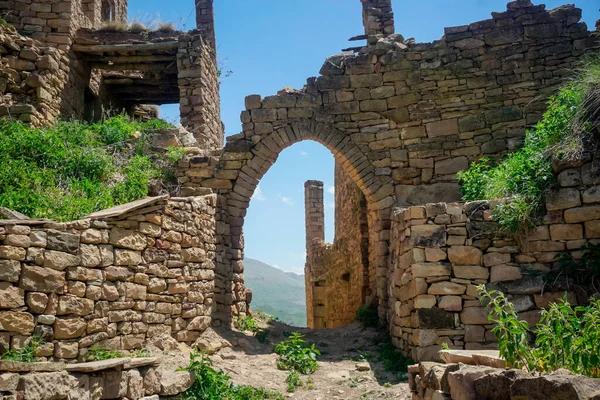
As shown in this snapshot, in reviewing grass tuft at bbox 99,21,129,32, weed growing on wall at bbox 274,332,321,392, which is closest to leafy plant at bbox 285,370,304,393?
weed growing on wall at bbox 274,332,321,392

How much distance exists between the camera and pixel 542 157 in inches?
257

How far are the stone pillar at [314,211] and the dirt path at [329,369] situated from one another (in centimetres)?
866

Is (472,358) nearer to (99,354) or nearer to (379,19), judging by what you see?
(99,354)

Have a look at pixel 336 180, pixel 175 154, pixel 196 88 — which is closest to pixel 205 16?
pixel 196 88

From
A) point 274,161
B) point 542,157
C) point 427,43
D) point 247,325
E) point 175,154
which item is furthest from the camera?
point 427,43

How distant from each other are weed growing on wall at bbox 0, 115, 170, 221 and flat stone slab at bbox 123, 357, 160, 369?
5.97 ft

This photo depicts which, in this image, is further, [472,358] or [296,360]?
[296,360]

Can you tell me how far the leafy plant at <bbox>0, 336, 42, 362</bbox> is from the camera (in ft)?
14.8

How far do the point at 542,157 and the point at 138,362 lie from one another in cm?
520

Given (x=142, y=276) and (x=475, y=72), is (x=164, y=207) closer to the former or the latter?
(x=142, y=276)

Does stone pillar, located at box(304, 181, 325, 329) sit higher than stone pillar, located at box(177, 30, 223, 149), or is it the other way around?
stone pillar, located at box(177, 30, 223, 149)

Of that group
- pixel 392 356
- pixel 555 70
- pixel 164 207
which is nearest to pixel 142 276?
pixel 164 207

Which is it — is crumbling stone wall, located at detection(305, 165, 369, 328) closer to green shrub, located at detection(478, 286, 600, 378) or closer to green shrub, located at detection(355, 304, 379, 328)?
green shrub, located at detection(355, 304, 379, 328)

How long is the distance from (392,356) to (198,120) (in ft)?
21.6
